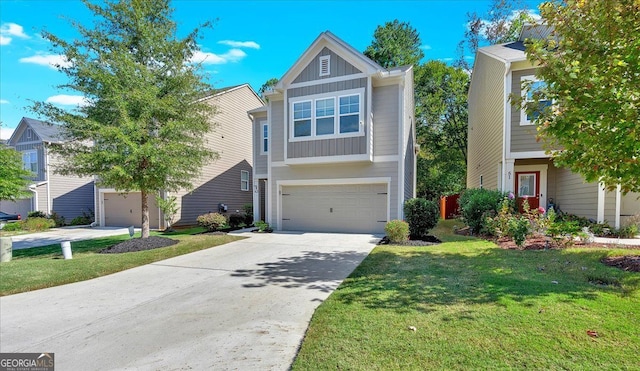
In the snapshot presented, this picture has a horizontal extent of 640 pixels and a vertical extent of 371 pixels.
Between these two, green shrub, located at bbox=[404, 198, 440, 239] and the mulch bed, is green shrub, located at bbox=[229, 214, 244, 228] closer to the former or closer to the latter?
the mulch bed

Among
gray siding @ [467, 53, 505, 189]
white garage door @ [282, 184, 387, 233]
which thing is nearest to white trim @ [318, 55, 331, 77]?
white garage door @ [282, 184, 387, 233]

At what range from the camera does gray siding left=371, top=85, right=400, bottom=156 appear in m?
11.5

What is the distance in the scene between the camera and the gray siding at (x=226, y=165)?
16188mm

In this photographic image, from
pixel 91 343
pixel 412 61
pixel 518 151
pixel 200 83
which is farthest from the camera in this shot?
pixel 412 61

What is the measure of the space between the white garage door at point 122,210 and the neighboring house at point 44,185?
3.40 metres

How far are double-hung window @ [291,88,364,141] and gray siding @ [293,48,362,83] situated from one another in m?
0.77

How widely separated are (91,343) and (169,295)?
1645 millimetres

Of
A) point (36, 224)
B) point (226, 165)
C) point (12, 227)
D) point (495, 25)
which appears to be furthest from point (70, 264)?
point (495, 25)

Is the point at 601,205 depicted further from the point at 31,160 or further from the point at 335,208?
the point at 31,160

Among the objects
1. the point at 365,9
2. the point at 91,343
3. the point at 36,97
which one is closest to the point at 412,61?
the point at 365,9

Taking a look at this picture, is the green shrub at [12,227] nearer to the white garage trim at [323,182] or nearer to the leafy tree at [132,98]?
the leafy tree at [132,98]

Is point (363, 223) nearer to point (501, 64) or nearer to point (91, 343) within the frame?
point (501, 64)

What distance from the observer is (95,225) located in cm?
1725

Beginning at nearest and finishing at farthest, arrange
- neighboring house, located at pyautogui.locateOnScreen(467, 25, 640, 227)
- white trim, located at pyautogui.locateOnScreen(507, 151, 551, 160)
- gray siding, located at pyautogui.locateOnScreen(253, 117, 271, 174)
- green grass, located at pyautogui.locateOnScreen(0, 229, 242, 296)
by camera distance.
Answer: green grass, located at pyautogui.locateOnScreen(0, 229, 242, 296), neighboring house, located at pyautogui.locateOnScreen(467, 25, 640, 227), white trim, located at pyautogui.locateOnScreen(507, 151, 551, 160), gray siding, located at pyautogui.locateOnScreen(253, 117, 271, 174)
